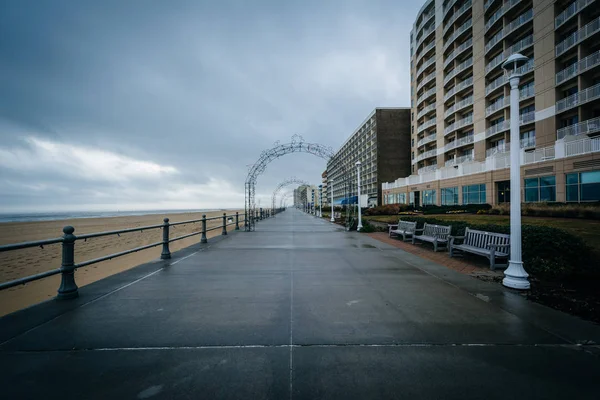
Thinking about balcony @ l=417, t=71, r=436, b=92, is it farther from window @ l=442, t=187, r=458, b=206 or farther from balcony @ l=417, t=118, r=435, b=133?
window @ l=442, t=187, r=458, b=206

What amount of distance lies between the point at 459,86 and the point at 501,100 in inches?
333

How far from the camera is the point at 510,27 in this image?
3091 cm

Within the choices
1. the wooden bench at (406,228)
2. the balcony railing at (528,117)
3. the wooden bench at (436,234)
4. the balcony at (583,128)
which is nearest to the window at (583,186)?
the balcony at (583,128)

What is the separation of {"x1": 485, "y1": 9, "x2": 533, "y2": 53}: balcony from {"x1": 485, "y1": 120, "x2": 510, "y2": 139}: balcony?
405 inches

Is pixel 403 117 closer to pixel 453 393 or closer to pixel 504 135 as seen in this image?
pixel 504 135

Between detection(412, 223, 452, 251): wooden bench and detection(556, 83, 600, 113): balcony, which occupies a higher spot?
detection(556, 83, 600, 113): balcony

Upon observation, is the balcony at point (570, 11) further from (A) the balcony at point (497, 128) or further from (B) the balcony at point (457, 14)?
(B) the balcony at point (457, 14)

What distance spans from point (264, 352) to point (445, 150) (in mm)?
47104

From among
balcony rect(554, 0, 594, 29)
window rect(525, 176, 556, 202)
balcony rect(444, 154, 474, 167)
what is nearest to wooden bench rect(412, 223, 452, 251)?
window rect(525, 176, 556, 202)

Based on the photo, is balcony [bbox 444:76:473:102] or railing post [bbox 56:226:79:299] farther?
balcony [bbox 444:76:473:102]

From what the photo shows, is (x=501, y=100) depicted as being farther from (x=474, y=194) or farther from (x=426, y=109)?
(x=426, y=109)

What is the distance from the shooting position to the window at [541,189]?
23228 mm

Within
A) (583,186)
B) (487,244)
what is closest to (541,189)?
(583,186)

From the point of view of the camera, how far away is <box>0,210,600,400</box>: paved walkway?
231 cm
